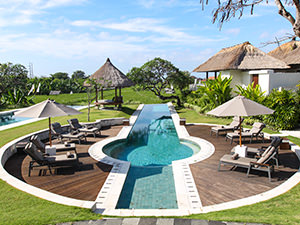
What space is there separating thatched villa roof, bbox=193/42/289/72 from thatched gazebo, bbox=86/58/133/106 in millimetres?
8027

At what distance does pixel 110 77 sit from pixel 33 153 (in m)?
15.6

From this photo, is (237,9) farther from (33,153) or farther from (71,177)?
(33,153)

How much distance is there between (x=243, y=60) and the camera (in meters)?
20.6

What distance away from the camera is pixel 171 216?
490 centimetres

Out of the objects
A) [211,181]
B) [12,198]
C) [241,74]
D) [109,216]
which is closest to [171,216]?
[109,216]

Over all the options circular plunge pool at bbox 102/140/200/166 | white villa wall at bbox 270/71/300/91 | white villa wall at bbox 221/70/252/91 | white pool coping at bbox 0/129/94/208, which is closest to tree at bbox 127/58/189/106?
white villa wall at bbox 221/70/252/91

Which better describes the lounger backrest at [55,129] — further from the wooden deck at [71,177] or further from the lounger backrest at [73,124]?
the wooden deck at [71,177]

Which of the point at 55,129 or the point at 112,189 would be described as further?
the point at 55,129

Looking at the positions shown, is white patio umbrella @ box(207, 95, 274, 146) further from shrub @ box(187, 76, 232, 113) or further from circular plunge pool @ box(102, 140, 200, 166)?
shrub @ box(187, 76, 232, 113)

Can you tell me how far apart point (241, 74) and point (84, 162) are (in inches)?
661

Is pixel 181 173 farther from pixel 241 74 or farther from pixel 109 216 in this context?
pixel 241 74

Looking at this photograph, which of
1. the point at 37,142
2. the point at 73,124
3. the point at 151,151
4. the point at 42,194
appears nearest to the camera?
the point at 42,194

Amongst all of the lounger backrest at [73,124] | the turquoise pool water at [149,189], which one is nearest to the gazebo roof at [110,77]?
the lounger backrest at [73,124]

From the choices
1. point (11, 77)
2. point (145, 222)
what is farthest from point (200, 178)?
point (11, 77)
